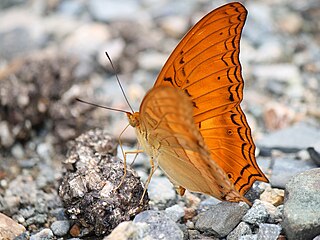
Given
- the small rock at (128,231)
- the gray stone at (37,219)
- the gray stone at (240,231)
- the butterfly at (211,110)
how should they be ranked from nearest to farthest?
the small rock at (128,231), the butterfly at (211,110), the gray stone at (240,231), the gray stone at (37,219)

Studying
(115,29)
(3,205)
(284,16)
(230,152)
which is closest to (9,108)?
(3,205)

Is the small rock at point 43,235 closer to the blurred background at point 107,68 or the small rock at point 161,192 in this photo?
the blurred background at point 107,68

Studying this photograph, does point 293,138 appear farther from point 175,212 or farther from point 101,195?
point 101,195

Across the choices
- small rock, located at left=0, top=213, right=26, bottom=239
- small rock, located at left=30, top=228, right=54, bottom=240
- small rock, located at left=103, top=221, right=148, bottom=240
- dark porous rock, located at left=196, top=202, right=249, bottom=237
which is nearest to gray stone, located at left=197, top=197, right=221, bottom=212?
dark porous rock, located at left=196, top=202, right=249, bottom=237

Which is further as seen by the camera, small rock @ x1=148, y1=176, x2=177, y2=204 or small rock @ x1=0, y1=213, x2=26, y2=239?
small rock @ x1=148, y1=176, x2=177, y2=204

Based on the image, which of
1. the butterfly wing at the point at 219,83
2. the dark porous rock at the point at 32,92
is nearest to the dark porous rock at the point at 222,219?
the butterfly wing at the point at 219,83

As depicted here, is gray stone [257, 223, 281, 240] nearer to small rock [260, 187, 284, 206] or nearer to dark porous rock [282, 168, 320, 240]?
dark porous rock [282, 168, 320, 240]
